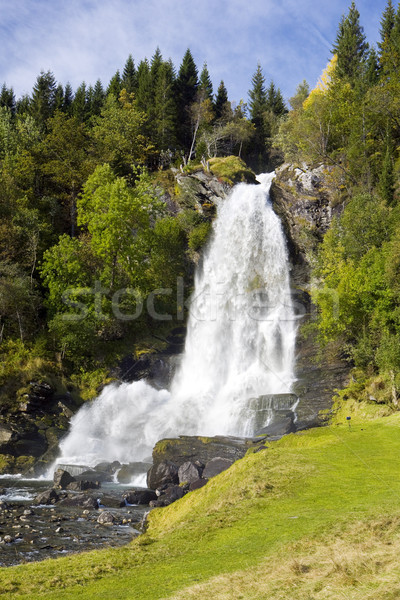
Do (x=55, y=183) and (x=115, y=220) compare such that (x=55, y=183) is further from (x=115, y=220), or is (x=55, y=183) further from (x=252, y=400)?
(x=252, y=400)

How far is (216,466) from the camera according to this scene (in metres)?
22.6

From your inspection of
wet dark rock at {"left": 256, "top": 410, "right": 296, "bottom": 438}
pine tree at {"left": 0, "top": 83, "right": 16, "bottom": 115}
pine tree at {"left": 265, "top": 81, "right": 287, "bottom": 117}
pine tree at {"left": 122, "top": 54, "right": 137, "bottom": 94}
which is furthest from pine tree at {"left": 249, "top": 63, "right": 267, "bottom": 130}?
wet dark rock at {"left": 256, "top": 410, "right": 296, "bottom": 438}

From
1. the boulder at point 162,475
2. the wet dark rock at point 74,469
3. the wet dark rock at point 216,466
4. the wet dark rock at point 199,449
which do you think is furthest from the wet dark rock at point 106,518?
the wet dark rock at point 74,469

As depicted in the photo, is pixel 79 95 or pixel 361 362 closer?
pixel 361 362

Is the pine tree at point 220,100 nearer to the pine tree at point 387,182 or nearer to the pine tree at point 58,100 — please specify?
the pine tree at point 58,100

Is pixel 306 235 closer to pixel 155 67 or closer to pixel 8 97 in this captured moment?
pixel 155 67

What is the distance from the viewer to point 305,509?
11.4 m

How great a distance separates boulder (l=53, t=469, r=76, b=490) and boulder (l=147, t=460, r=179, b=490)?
4381 millimetres

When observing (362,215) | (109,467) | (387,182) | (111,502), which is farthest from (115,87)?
(111,502)

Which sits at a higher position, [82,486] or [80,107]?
[80,107]

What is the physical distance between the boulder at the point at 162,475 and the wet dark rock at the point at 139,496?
5.20 ft

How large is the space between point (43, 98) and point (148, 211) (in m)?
28.3

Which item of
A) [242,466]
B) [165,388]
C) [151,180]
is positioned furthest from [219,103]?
[242,466]

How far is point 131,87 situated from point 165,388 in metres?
54.1
